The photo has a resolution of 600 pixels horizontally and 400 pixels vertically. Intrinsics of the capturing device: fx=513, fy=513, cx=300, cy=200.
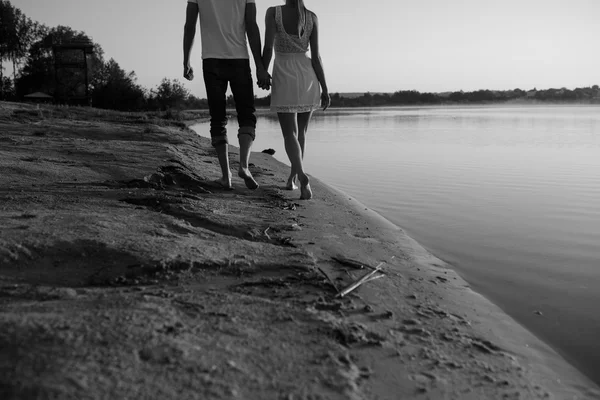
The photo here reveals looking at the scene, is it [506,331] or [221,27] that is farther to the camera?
[221,27]

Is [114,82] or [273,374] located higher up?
[114,82]

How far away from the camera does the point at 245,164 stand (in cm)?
468

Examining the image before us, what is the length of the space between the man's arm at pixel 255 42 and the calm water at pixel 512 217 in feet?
5.61

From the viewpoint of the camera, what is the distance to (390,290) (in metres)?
2.32

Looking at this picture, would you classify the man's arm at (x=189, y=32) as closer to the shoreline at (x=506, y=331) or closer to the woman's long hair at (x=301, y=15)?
the woman's long hair at (x=301, y=15)

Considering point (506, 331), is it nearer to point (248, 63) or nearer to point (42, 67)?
point (248, 63)

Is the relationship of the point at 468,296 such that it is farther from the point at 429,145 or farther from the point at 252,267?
the point at 429,145

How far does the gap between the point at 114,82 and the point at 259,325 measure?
4842 centimetres

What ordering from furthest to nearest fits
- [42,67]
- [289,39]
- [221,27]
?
[42,67]
[289,39]
[221,27]

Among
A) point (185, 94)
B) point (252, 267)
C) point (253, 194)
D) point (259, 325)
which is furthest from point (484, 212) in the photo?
point (185, 94)

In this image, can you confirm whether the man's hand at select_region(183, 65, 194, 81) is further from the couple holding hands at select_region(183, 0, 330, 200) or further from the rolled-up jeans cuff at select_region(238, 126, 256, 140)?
the rolled-up jeans cuff at select_region(238, 126, 256, 140)

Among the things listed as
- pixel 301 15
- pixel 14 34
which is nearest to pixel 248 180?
pixel 301 15

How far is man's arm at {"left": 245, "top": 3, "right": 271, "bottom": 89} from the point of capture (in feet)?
15.0

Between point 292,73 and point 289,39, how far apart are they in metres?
0.30
